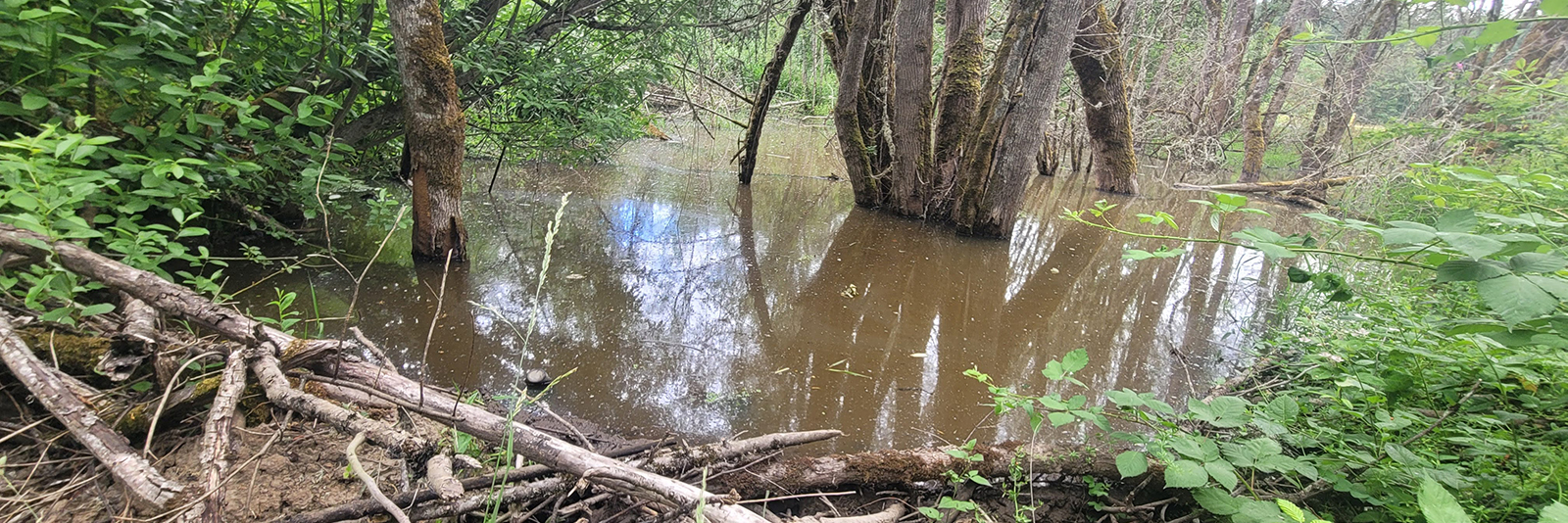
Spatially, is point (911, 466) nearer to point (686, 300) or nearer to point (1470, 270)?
point (1470, 270)

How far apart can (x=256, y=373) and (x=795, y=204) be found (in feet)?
19.2

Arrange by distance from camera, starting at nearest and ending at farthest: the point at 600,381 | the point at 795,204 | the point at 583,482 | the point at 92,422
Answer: the point at 92,422 → the point at 583,482 → the point at 600,381 → the point at 795,204

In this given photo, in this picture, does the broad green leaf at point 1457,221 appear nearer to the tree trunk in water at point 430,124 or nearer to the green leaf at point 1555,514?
the green leaf at point 1555,514

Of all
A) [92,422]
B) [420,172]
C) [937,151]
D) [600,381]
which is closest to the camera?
[92,422]

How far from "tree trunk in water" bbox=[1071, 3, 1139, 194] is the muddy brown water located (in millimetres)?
3014

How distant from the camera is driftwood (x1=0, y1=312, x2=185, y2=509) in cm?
130

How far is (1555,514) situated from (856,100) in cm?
629

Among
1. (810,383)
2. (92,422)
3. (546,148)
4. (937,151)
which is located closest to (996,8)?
(937,151)

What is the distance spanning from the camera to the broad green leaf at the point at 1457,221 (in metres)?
1.32

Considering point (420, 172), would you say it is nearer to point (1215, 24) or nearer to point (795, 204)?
point (795, 204)

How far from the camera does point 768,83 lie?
7.40 metres

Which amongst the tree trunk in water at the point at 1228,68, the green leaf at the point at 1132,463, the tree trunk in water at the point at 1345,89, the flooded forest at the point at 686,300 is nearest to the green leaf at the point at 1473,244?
the flooded forest at the point at 686,300

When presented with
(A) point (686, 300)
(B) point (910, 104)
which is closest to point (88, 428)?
(A) point (686, 300)

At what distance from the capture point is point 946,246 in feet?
18.7
